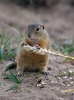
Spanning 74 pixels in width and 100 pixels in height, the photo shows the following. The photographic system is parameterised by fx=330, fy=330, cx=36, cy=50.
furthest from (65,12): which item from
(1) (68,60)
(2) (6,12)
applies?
(1) (68,60)

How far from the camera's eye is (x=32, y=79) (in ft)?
16.4

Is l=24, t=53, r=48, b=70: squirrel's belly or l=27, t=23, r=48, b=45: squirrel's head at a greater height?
l=27, t=23, r=48, b=45: squirrel's head

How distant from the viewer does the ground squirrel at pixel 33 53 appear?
16.5 feet

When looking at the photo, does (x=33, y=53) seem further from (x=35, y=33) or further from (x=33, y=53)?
(x=35, y=33)

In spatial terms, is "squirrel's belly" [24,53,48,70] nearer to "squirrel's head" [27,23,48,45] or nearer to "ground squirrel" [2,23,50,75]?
"ground squirrel" [2,23,50,75]

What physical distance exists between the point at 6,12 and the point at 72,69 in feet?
19.5

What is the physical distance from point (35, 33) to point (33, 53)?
0.32m

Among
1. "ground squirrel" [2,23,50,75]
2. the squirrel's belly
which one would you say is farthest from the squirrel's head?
the squirrel's belly

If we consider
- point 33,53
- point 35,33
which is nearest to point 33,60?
point 33,53

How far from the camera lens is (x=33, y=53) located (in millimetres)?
4992

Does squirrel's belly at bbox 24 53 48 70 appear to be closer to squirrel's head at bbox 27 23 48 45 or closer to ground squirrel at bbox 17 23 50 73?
ground squirrel at bbox 17 23 50 73

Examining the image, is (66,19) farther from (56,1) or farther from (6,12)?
(6,12)

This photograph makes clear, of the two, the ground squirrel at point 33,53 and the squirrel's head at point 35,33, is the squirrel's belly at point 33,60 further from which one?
the squirrel's head at point 35,33

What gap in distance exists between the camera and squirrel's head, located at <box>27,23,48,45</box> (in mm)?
5009
